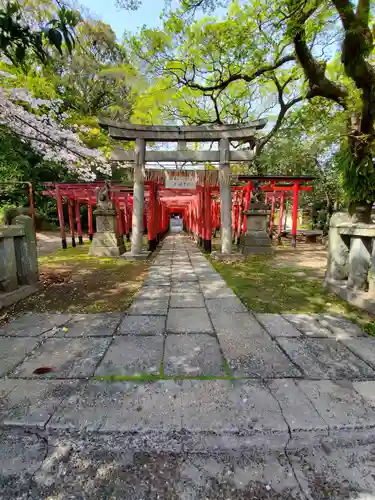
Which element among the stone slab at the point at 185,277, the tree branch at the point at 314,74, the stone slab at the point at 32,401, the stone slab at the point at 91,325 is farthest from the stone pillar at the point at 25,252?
the tree branch at the point at 314,74

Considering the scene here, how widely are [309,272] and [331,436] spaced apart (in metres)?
4.79

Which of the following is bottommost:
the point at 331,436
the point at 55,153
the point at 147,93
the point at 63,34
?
the point at 331,436

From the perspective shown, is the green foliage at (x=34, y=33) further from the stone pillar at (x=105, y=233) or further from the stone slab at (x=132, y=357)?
the stone pillar at (x=105, y=233)

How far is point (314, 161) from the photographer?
45.6ft

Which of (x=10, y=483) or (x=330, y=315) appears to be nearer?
(x=10, y=483)

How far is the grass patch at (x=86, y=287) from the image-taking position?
3518mm

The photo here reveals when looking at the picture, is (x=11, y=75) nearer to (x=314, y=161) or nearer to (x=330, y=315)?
(x=330, y=315)

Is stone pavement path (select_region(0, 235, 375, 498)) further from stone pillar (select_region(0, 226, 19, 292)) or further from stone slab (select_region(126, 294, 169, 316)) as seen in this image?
stone pillar (select_region(0, 226, 19, 292))

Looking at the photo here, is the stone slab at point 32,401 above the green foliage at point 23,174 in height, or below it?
below

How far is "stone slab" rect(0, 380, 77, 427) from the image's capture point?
59.5 inches

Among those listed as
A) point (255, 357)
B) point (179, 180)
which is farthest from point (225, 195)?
point (255, 357)

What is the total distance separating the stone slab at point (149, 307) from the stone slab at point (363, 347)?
210 centimetres

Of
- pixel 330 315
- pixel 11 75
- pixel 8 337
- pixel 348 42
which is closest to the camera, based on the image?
pixel 8 337

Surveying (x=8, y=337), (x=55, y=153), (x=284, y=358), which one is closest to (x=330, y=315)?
(x=284, y=358)
